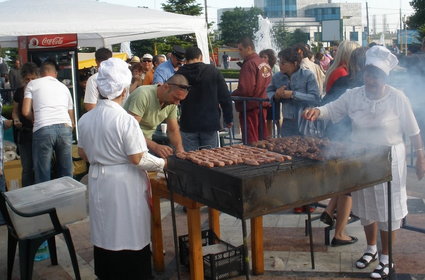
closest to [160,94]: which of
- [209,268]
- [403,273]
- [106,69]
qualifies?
[106,69]

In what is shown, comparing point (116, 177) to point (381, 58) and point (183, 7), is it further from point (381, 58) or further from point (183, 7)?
point (183, 7)

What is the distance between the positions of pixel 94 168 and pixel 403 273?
9.03 feet

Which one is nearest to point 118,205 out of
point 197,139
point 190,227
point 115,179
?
point 115,179

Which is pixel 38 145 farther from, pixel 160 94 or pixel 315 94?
pixel 315 94

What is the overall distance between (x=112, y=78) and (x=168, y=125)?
1511 millimetres

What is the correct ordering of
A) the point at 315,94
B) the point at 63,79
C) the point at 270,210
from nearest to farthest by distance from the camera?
the point at 270,210 → the point at 315,94 → the point at 63,79

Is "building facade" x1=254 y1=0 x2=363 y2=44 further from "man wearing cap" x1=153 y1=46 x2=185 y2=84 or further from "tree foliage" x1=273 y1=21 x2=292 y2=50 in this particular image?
"man wearing cap" x1=153 y1=46 x2=185 y2=84

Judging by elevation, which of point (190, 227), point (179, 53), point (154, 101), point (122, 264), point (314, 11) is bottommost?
point (122, 264)

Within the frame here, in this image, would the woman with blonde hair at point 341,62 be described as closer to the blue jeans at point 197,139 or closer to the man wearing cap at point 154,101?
the blue jeans at point 197,139

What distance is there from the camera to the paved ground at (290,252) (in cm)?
462

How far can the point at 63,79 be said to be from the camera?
33.9 ft

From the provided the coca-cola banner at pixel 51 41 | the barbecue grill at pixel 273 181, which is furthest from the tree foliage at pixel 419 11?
the barbecue grill at pixel 273 181

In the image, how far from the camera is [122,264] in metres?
3.84

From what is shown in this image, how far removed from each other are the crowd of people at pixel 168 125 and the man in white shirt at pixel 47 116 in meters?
0.01
